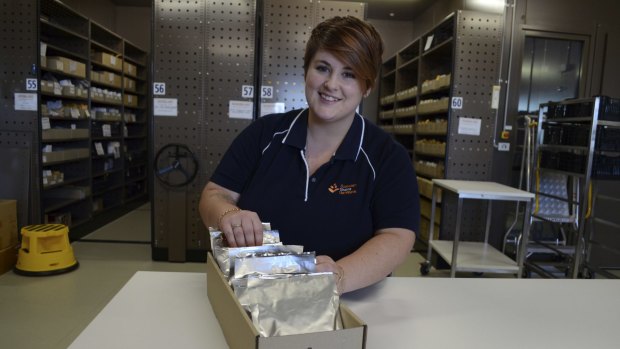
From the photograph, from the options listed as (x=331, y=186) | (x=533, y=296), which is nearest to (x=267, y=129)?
(x=331, y=186)

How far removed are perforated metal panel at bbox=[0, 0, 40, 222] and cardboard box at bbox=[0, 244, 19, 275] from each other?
13.8 inches

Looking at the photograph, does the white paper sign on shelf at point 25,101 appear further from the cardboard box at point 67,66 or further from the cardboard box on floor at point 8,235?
the cardboard box on floor at point 8,235

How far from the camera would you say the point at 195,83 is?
12.4 feet

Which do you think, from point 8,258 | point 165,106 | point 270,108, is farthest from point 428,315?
point 8,258

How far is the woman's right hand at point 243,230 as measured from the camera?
0.98m

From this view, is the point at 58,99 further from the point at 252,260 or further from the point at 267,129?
the point at 252,260

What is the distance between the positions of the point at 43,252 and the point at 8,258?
1.15ft

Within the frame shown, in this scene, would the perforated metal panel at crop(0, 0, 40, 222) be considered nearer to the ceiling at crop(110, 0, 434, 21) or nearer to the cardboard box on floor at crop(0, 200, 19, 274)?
the cardboard box on floor at crop(0, 200, 19, 274)

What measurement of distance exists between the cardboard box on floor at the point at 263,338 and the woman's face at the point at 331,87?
0.59 m

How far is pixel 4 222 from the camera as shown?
11.1ft

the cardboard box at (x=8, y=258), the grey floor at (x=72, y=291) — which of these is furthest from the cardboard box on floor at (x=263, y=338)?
the cardboard box at (x=8, y=258)

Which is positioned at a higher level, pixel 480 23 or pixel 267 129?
pixel 480 23

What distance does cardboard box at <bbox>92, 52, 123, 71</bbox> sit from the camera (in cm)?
540

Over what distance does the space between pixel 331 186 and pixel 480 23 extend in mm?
3294
